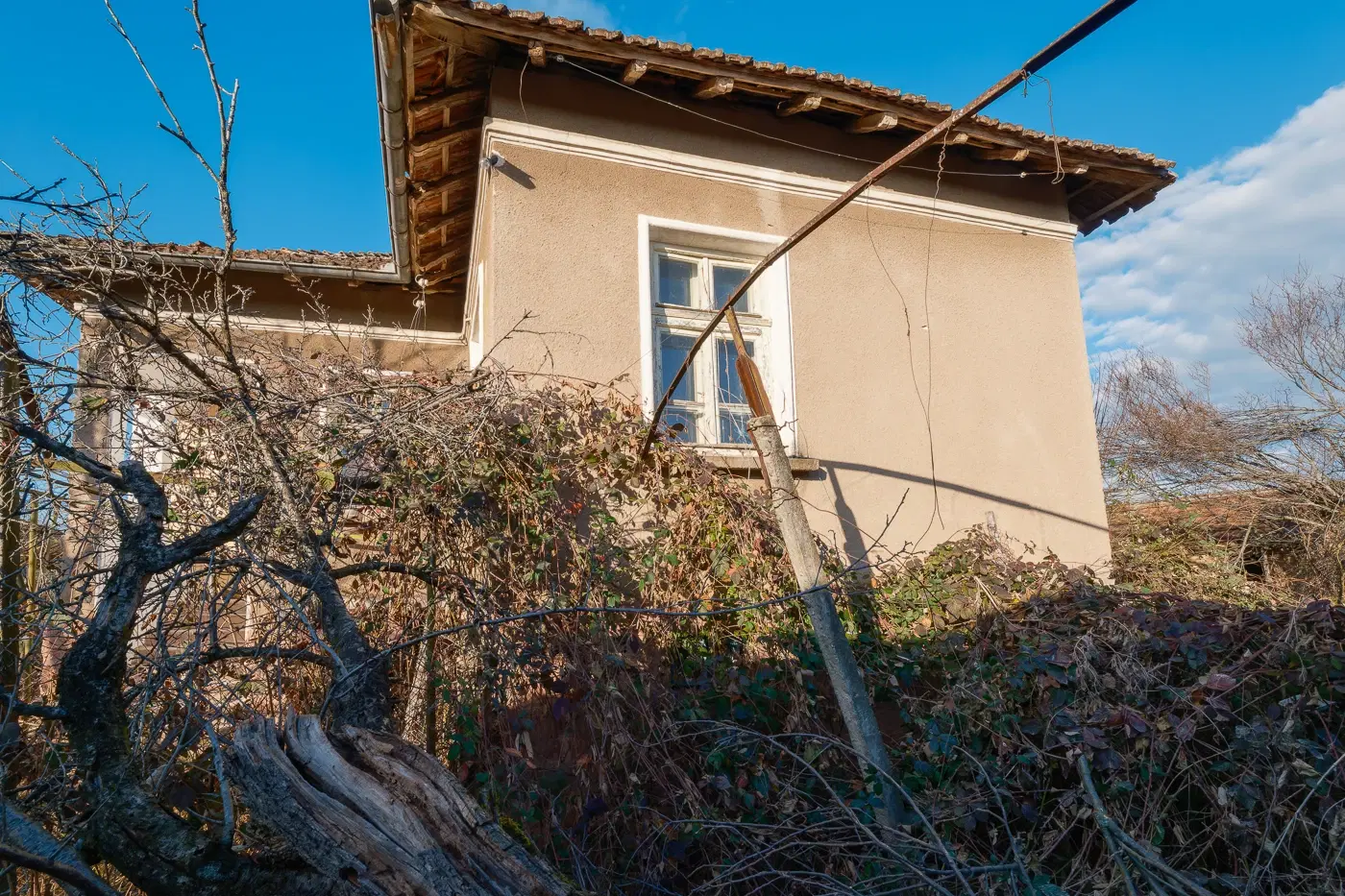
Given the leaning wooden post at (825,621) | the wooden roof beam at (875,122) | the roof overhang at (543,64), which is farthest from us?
the wooden roof beam at (875,122)

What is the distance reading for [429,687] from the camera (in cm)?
418

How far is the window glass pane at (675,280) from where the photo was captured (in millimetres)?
5996

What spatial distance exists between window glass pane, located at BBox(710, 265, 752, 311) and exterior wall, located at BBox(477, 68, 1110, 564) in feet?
1.02

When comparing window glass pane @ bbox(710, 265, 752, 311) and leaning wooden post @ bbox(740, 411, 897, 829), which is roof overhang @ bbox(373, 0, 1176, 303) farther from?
leaning wooden post @ bbox(740, 411, 897, 829)

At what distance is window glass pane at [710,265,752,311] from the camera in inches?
243

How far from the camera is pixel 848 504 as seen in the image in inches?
228

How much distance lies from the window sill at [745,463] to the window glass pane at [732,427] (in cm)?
35

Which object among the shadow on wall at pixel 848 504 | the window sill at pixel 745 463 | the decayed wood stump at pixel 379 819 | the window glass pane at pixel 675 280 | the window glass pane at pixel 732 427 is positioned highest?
the window glass pane at pixel 675 280

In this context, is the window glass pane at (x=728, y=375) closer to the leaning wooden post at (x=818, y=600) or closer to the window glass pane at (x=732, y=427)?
the window glass pane at (x=732, y=427)

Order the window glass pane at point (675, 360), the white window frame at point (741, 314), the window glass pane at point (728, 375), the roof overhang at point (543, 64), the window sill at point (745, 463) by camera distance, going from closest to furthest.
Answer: the roof overhang at point (543, 64) → the window sill at point (745, 463) → the white window frame at point (741, 314) → the window glass pane at point (675, 360) → the window glass pane at point (728, 375)

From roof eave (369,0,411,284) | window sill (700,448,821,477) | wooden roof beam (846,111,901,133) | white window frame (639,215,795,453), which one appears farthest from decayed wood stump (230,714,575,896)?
wooden roof beam (846,111,901,133)

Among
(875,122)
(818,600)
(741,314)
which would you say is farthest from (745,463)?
(875,122)

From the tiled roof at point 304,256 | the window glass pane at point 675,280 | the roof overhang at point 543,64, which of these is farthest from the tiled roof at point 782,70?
the tiled roof at point 304,256

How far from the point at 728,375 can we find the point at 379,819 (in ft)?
14.1
